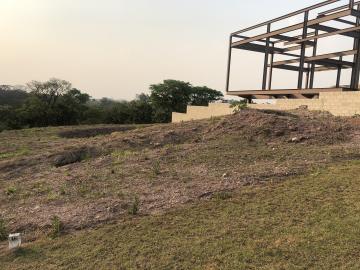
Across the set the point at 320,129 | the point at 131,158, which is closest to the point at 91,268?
the point at 131,158

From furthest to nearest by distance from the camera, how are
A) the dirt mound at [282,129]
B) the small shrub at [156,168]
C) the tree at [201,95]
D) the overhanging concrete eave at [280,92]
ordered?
1. the tree at [201,95]
2. the overhanging concrete eave at [280,92]
3. the dirt mound at [282,129]
4. the small shrub at [156,168]

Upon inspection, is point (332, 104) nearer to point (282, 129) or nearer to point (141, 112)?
point (282, 129)

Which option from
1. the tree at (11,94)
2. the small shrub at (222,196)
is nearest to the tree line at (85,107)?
the tree at (11,94)

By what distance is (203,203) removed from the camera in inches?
211

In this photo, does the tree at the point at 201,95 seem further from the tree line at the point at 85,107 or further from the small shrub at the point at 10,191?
the small shrub at the point at 10,191

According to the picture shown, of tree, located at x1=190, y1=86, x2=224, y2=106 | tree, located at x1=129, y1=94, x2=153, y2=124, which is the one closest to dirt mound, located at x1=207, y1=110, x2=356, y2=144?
tree, located at x1=129, y1=94, x2=153, y2=124

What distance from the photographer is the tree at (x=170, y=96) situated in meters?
43.1

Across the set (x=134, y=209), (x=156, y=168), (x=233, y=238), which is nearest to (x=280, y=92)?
(x=156, y=168)

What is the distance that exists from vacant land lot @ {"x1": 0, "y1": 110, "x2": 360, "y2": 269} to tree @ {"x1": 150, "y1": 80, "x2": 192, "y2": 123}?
109 ft

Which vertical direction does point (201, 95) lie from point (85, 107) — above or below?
above

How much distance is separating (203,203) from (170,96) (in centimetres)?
3849

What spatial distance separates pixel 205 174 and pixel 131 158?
2.62 meters

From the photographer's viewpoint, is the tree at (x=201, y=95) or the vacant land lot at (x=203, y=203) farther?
the tree at (x=201, y=95)

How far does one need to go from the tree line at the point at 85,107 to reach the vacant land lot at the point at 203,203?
30135mm
